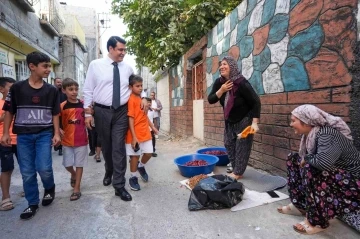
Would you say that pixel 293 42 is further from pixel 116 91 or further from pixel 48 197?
pixel 48 197

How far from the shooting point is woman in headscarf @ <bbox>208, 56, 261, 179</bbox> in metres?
3.21

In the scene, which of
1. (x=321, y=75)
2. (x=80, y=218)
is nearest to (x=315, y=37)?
(x=321, y=75)

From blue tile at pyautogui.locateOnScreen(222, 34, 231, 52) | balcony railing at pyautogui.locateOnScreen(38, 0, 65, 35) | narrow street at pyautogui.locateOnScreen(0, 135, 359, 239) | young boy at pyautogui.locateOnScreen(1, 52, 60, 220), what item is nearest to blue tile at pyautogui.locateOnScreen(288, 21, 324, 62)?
narrow street at pyautogui.locateOnScreen(0, 135, 359, 239)

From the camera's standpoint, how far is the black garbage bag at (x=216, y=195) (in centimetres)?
262

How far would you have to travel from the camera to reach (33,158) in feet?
8.88

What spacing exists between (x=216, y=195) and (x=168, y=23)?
7227mm

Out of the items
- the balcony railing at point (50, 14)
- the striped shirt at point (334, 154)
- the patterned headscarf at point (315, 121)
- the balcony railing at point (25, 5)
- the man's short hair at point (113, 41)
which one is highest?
the balcony railing at point (50, 14)

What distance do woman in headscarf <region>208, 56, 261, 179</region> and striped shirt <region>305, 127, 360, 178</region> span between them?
114cm

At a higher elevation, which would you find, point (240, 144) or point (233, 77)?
point (233, 77)

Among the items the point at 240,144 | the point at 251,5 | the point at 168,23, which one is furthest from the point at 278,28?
the point at 168,23

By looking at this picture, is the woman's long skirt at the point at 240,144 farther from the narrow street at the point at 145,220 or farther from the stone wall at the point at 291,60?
the narrow street at the point at 145,220

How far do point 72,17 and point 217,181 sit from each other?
17.0 m

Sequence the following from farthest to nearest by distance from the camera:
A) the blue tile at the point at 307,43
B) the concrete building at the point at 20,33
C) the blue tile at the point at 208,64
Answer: the concrete building at the point at 20,33, the blue tile at the point at 208,64, the blue tile at the point at 307,43

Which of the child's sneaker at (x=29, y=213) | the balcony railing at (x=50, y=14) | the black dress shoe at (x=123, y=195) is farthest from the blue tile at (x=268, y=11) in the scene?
the balcony railing at (x=50, y=14)
